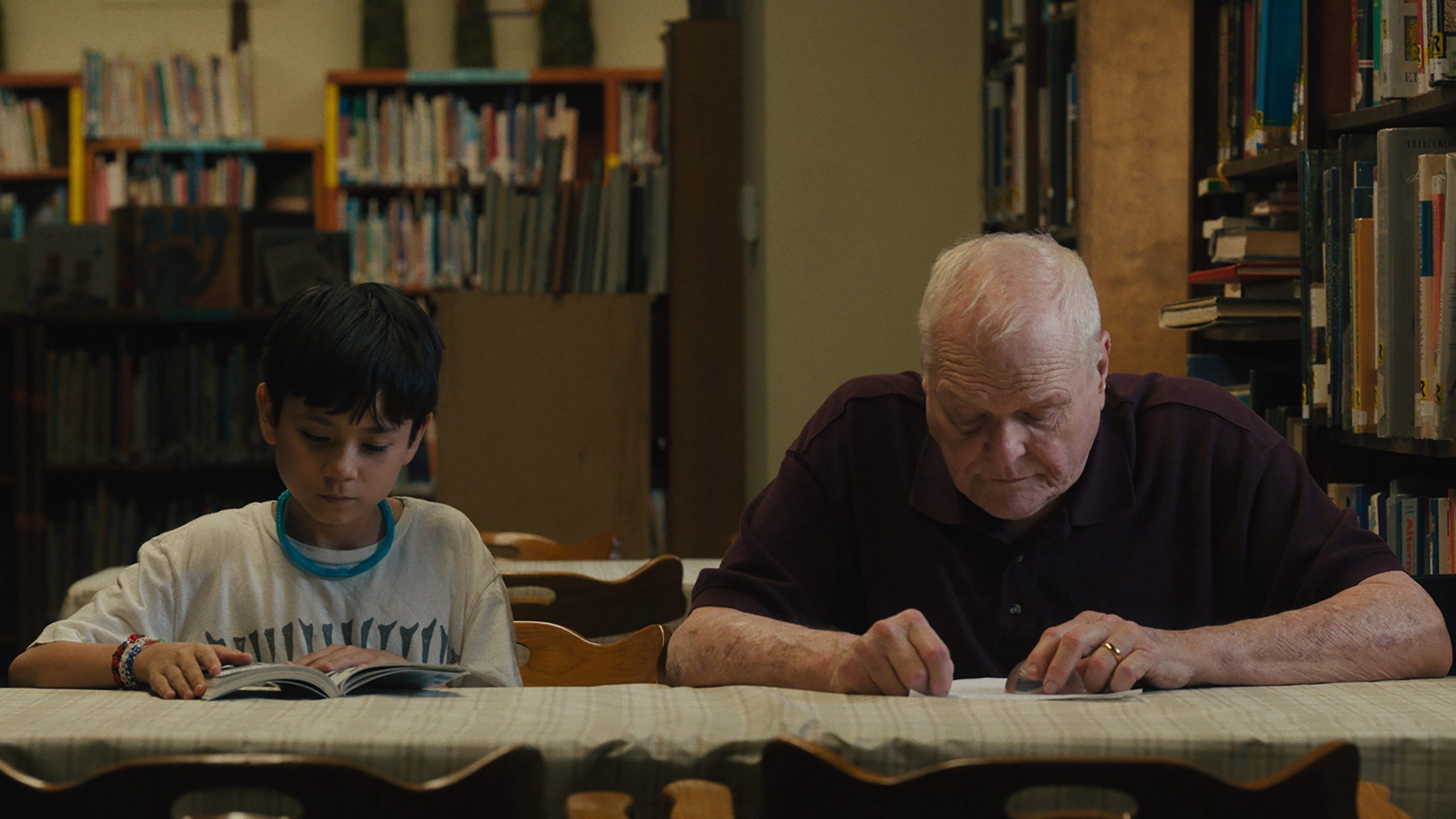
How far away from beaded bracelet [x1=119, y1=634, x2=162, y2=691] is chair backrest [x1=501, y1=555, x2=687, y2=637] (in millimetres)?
862

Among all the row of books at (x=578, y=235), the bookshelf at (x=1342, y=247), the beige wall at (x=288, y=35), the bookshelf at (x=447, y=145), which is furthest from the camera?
the beige wall at (x=288, y=35)

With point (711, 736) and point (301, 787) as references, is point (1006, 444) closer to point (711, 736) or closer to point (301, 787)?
point (711, 736)

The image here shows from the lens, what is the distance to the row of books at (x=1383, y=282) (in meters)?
1.78

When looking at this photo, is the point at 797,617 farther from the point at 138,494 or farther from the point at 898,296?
the point at 138,494

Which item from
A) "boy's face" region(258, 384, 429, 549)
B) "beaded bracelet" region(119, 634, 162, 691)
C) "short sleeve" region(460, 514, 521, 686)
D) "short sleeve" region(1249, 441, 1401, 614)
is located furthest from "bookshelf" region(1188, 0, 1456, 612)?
"beaded bracelet" region(119, 634, 162, 691)

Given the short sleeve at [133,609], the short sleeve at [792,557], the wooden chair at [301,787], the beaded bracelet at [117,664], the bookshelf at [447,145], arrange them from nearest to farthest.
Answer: the wooden chair at [301,787]
the beaded bracelet at [117,664]
the short sleeve at [133,609]
the short sleeve at [792,557]
the bookshelf at [447,145]

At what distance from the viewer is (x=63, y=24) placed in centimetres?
652

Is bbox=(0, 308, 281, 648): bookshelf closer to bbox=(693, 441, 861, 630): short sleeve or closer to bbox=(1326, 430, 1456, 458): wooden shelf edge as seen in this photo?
bbox=(693, 441, 861, 630): short sleeve

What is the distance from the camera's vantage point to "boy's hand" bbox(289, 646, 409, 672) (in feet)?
4.68

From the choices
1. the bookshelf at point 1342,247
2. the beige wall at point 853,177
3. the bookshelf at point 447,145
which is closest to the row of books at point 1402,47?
the bookshelf at point 1342,247

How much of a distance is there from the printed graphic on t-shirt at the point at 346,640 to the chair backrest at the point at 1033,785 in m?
0.84

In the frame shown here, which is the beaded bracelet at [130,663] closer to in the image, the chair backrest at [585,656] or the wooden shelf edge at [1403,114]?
the chair backrest at [585,656]

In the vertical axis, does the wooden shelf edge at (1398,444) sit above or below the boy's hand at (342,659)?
above

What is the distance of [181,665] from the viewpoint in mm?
1235
